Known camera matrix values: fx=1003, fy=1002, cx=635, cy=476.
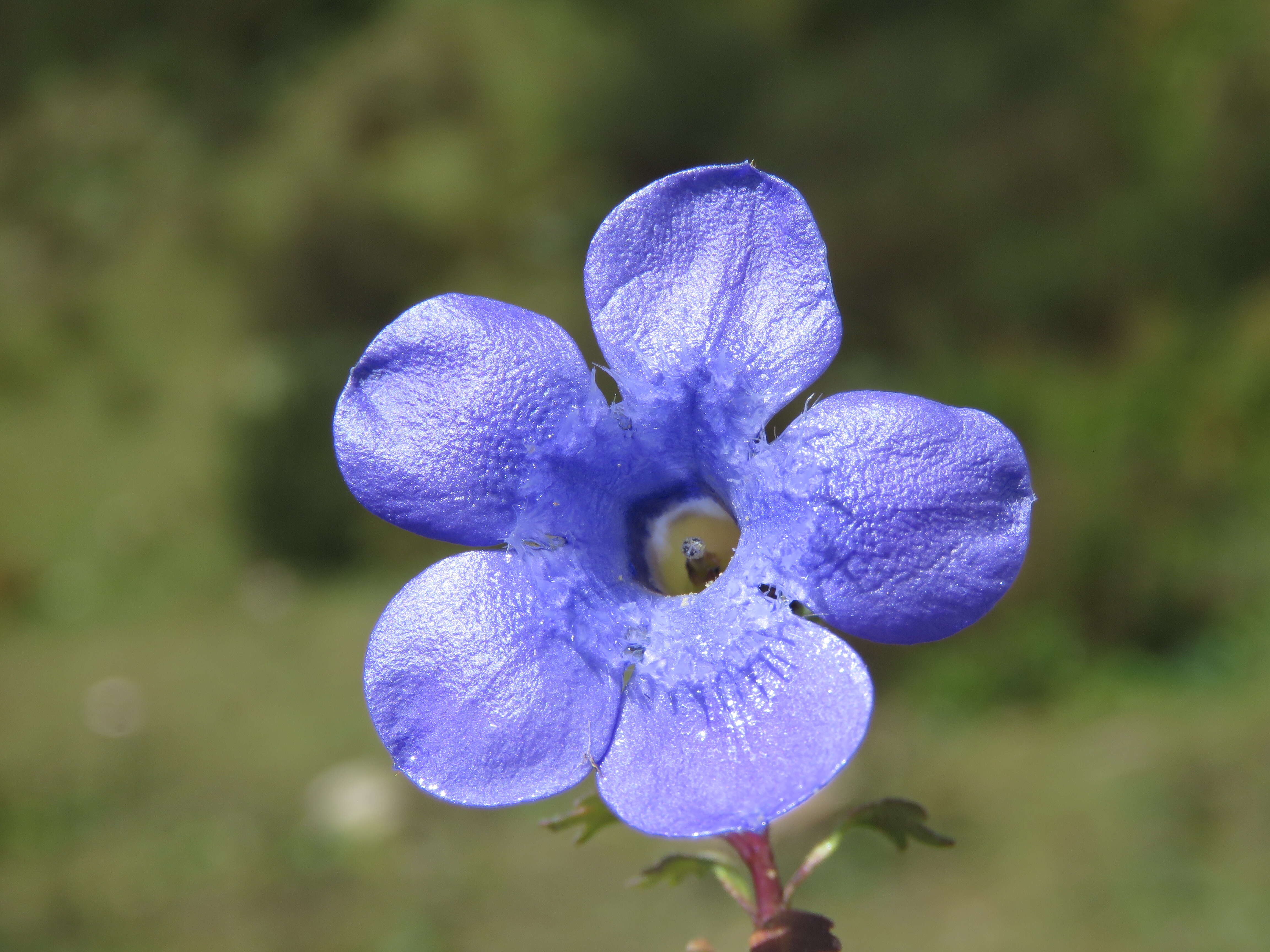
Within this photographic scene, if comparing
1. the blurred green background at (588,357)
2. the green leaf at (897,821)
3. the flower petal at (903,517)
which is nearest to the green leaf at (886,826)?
the green leaf at (897,821)

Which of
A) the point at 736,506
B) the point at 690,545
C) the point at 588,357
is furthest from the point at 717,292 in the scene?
the point at 588,357

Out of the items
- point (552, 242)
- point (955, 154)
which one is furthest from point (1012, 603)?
point (552, 242)

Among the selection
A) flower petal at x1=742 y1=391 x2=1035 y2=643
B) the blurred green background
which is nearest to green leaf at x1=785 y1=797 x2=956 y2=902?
flower petal at x1=742 y1=391 x2=1035 y2=643

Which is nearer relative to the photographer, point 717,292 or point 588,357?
point 717,292

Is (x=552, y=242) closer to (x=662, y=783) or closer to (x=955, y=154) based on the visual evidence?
(x=955, y=154)

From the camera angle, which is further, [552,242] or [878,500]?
[552,242]

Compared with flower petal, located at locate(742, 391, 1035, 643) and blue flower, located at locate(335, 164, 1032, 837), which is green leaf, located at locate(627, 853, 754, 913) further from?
flower petal, located at locate(742, 391, 1035, 643)

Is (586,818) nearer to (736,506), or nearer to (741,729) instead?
(741,729)
